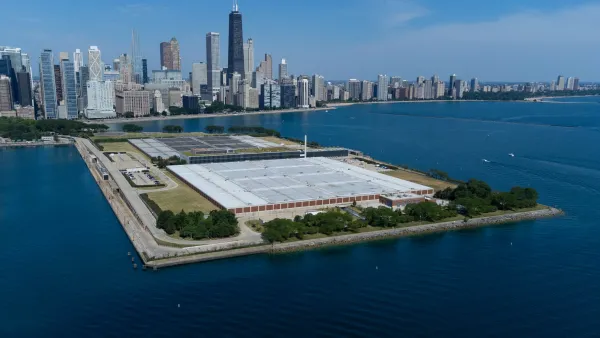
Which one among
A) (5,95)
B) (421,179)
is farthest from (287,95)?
(421,179)

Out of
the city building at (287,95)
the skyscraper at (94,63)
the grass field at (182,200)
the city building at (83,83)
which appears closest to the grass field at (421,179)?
the grass field at (182,200)

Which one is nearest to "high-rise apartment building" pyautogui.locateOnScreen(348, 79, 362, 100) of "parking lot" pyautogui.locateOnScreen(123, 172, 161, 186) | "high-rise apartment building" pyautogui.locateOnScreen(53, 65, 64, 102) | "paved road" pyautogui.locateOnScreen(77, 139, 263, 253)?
"high-rise apartment building" pyautogui.locateOnScreen(53, 65, 64, 102)

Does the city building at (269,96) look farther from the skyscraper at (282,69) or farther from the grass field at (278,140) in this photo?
the skyscraper at (282,69)

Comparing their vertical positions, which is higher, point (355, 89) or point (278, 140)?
point (355, 89)

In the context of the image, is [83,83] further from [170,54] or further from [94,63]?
[170,54]

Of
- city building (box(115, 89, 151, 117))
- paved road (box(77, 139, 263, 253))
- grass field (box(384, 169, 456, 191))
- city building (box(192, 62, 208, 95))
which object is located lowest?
paved road (box(77, 139, 263, 253))

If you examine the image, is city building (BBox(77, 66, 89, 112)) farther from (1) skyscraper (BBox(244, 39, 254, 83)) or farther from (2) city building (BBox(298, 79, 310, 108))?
(1) skyscraper (BBox(244, 39, 254, 83))
